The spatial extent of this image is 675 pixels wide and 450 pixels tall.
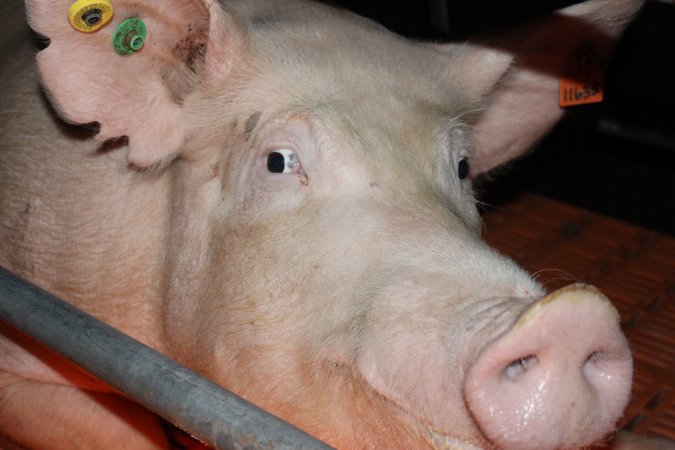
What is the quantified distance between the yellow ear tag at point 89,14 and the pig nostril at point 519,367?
1406 mm

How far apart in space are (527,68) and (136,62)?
1.34 meters

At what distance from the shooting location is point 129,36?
9.70ft

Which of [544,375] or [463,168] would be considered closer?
[544,375]

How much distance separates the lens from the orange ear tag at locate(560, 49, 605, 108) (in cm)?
364

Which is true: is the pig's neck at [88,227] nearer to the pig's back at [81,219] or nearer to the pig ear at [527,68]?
the pig's back at [81,219]

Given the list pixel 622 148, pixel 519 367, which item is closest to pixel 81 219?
pixel 519 367

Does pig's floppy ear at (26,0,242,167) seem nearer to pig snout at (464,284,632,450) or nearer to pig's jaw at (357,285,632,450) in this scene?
pig's jaw at (357,285,632,450)

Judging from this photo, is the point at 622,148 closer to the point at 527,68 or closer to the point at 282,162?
the point at 527,68

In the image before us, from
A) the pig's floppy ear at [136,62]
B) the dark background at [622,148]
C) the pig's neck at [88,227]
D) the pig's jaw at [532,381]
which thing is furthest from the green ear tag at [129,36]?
the dark background at [622,148]

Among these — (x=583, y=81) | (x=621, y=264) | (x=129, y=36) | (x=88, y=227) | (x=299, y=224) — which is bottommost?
(x=621, y=264)

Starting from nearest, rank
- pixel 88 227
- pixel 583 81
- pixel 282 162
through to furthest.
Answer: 1. pixel 282 162
2. pixel 88 227
3. pixel 583 81

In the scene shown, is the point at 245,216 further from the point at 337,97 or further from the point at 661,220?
the point at 661,220

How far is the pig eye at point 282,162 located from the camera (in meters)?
2.82

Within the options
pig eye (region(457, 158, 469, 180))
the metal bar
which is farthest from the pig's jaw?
pig eye (region(457, 158, 469, 180))
